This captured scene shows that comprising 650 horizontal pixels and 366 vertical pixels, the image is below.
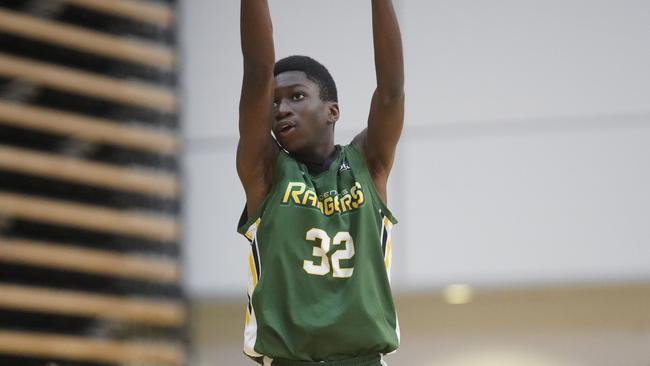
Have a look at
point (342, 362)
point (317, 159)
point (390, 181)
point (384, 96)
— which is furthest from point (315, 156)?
point (390, 181)

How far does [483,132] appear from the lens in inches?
184

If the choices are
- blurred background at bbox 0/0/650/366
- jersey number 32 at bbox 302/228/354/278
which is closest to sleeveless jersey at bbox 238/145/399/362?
jersey number 32 at bbox 302/228/354/278

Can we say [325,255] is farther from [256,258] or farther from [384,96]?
[384,96]

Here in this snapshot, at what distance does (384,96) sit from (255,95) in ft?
1.15

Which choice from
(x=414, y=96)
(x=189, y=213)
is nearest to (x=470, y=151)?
(x=414, y=96)

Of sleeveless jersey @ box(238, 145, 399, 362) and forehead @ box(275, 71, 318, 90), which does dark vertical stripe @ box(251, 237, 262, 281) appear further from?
forehead @ box(275, 71, 318, 90)

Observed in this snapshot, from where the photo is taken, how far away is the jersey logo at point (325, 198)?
7.70ft

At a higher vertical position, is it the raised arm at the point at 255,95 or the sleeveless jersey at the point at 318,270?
the raised arm at the point at 255,95

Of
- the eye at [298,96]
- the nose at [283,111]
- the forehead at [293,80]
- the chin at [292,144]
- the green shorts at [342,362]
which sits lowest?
the green shorts at [342,362]

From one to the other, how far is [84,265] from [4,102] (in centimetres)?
88

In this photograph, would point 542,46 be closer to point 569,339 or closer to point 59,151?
point 569,339

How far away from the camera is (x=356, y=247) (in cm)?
232

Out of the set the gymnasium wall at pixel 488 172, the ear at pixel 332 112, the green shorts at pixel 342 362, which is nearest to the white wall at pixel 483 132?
the gymnasium wall at pixel 488 172

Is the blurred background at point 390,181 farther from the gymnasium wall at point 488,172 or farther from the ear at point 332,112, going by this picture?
the ear at point 332,112
